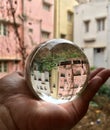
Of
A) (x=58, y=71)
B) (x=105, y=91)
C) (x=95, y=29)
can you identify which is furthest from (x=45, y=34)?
(x=58, y=71)

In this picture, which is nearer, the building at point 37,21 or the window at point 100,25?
the building at point 37,21

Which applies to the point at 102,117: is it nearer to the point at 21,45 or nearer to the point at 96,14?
the point at 21,45

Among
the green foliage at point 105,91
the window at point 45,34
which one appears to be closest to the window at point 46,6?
the window at point 45,34

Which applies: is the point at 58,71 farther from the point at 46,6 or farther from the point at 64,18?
the point at 64,18

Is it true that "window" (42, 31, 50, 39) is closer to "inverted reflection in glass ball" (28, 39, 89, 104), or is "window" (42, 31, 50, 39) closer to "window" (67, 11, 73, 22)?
"window" (67, 11, 73, 22)

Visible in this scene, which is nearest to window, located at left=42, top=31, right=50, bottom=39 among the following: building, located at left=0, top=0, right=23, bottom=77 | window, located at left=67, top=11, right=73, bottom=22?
building, located at left=0, top=0, right=23, bottom=77

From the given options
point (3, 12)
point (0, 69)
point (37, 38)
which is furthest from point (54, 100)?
point (37, 38)

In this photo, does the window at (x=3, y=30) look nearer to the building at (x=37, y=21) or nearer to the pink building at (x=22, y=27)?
the pink building at (x=22, y=27)
